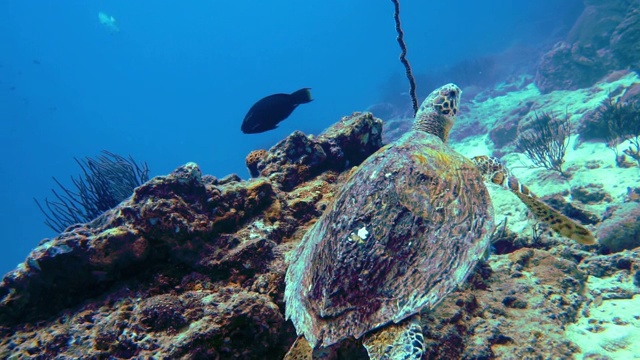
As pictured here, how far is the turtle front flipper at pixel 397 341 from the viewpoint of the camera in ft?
5.43

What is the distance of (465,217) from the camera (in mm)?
2256

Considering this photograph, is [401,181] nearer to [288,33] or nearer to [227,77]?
[227,77]

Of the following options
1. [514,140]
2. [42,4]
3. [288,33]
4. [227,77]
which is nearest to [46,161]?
[42,4]

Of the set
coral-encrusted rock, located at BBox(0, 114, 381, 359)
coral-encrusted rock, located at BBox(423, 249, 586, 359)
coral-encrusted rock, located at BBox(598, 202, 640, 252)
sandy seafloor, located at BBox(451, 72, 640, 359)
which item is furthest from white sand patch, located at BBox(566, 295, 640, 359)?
coral-encrusted rock, located at BBox(0, 114, 381, 359)

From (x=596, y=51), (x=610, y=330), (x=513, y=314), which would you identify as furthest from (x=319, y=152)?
(x=596, y=51)

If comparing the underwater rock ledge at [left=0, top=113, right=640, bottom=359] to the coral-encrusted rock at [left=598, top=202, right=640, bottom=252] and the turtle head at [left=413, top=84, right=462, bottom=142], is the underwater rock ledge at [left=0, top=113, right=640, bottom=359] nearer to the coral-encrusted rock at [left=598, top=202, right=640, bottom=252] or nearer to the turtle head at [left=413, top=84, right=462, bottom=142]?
the coral-encrusted rock at [left=598, top=202, right=640, bottom=252]

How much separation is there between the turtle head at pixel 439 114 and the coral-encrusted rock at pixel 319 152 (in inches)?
28.1

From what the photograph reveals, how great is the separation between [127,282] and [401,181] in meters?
2.20

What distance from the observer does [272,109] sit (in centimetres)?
461

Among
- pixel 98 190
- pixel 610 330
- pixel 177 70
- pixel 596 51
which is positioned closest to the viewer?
pixel 610 330

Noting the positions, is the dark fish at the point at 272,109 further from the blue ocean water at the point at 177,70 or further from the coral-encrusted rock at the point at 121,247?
the blue ocean water at the point at 177,70

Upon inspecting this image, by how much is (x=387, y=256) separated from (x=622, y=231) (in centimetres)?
364

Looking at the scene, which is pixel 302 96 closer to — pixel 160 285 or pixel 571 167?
pixel 160 285

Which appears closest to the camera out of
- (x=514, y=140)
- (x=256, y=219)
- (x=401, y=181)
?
(x=401, y=181)
